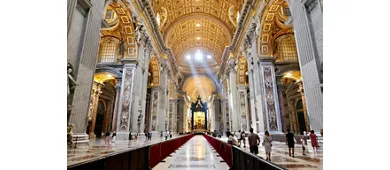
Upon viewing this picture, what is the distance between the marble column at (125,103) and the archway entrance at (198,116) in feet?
119

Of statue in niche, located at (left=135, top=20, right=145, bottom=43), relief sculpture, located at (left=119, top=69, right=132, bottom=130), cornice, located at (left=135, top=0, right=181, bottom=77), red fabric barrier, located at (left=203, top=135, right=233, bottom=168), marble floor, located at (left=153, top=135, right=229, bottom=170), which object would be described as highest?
cornice, located at (left=135, top=0, right=181, bottom=77)

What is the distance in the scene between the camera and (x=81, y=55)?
19.5ft

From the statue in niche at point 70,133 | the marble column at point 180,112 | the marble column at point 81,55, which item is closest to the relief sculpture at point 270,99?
the marble column at point 81,55

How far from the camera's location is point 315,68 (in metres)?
5.63

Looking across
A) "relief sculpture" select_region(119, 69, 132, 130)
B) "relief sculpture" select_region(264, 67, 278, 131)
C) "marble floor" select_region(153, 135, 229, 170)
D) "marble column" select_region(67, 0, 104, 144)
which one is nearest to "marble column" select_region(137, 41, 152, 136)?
"relief sculpture" select_region(119, 69, 132, 130)

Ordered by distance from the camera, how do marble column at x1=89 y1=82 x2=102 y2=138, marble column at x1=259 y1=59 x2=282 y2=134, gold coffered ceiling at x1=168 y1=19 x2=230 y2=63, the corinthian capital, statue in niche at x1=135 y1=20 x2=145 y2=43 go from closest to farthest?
marble column at x1=259 y1=59 x2=282 y2=134 → statue in niche at x1=135 y1=20 x2=145 y2=43 → marble column at x1=89 y1=82 x2=102 y2=138 → the corinthian capital → gold coffered ceiling at x1=168 y1=19 x2=230 y2=63

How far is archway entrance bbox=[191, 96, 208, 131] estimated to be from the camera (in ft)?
157

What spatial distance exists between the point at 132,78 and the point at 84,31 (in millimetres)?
6136

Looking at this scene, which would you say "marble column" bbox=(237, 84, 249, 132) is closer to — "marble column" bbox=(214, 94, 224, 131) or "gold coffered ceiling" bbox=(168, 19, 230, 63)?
"gold coffered ceiling" bbox=(168, 19, 230, 63)

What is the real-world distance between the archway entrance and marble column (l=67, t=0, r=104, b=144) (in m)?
42.0

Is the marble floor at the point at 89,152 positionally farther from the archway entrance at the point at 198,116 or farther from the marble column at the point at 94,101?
the archway entrance at the point at 198,116

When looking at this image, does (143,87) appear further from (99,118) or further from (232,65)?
(232,65)

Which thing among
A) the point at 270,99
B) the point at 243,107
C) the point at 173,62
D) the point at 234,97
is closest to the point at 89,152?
the point at 270,99

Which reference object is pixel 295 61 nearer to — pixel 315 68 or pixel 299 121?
pixel 299 121
